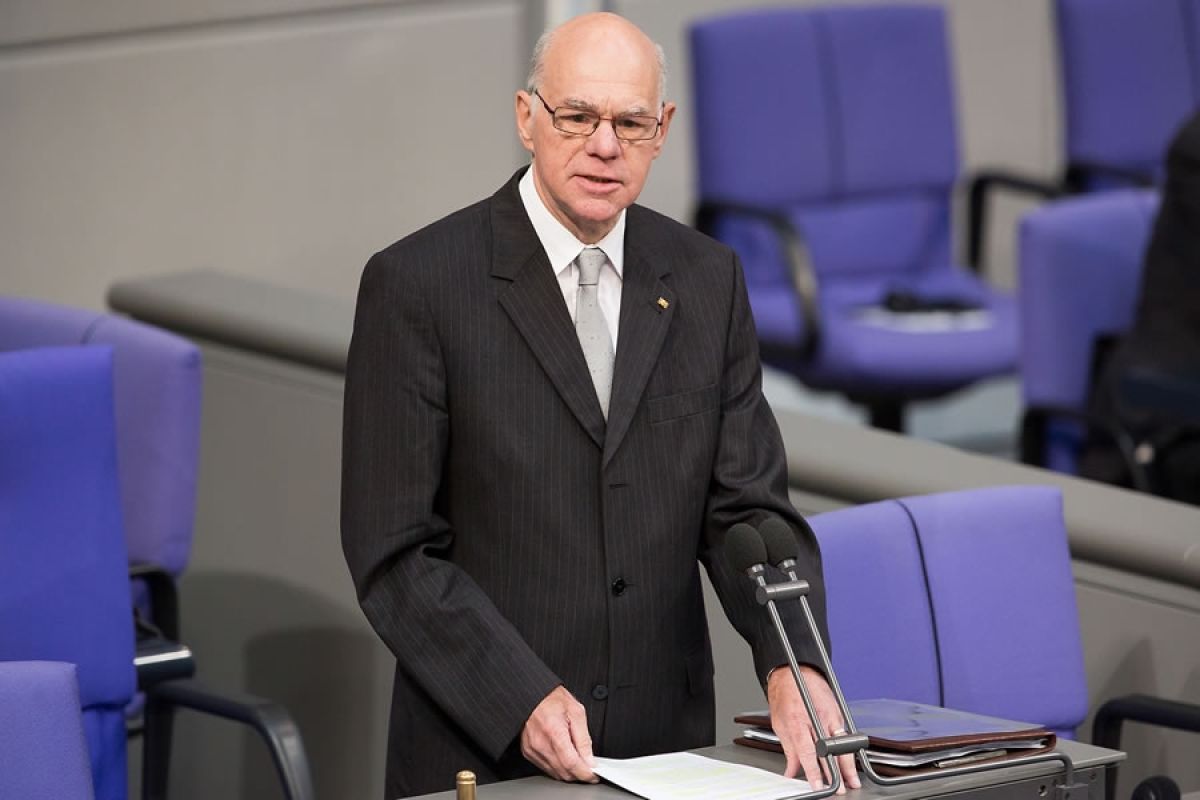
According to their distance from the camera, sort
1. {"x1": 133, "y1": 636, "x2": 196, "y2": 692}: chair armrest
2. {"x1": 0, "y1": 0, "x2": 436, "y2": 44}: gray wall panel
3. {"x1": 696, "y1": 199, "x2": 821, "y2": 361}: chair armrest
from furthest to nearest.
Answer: {"x1": 696, "y1": 199, "x2": 821, "y2": 361}: chair armrest, {"x1": 0, "y1": 0, "x2": 436, "y2": 44}: gray wall panel, {"x1": 133, "y1": 636, "x2": 196, "y2": 692}: chair armrest

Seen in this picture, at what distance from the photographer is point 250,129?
456cm

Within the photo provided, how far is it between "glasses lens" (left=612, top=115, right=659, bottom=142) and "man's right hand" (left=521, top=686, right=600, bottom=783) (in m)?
0.50

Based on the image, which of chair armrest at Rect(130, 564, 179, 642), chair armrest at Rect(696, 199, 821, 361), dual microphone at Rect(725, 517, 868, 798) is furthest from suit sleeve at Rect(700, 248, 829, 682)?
chair armrest at Rect(696, 199, 821, 361)

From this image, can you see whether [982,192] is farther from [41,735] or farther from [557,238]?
[41,735]

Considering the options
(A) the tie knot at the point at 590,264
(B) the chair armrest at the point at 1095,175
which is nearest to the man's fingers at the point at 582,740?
(A) the tie knot at the point at 590,264

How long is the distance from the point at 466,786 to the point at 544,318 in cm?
50

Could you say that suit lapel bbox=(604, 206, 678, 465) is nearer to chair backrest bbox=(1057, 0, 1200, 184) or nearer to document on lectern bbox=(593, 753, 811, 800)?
document on lectern bbox=(593, 753, 811, 800)

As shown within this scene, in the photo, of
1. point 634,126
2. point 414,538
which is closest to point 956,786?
point 414,538

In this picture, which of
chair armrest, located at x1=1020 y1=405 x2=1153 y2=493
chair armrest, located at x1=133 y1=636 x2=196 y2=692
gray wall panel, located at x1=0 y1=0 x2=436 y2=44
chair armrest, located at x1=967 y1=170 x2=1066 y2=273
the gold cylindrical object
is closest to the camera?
the gold cylindrical object

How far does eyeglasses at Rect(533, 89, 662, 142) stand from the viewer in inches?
75.4

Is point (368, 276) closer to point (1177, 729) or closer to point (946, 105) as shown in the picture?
point (1177, 729)

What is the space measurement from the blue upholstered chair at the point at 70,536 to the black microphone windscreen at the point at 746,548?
1.00 meters

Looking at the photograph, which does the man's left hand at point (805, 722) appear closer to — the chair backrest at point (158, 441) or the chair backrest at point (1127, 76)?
the chair backrest at point (158, 441)

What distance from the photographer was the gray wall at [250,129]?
4.23 m
